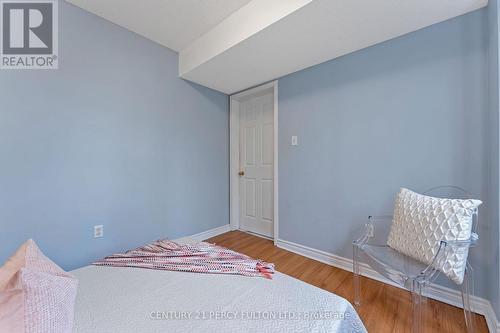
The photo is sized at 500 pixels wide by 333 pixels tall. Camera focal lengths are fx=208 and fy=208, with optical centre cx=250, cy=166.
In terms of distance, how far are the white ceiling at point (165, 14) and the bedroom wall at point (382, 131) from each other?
3.41ft

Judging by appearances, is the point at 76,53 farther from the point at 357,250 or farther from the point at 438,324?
the point at 438,324

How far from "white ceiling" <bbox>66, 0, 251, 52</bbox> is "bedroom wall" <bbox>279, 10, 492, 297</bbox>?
1040mm

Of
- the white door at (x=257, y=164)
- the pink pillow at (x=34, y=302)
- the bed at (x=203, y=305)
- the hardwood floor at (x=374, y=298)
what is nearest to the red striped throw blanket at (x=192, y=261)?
the bed at (x=203, y=305)

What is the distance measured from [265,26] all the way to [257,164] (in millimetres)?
1805

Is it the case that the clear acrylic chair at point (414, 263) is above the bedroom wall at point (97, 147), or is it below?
below

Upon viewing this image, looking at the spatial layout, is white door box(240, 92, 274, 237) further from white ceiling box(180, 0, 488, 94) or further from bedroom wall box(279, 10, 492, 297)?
white ceiling box(180, 0, 488, 94)

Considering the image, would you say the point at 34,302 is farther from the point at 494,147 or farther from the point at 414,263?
the point at 494,147

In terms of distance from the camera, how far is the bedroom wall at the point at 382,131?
4.81 ft

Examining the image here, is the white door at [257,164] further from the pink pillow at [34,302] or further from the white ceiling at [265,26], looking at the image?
the pink pillow at [34,302]

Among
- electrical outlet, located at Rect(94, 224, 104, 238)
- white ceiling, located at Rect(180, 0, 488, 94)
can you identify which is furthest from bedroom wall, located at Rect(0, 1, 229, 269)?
white ceiling, located at Rect(180, 0, 488, 94)

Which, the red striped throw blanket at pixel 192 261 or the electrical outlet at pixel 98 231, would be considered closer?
the red striped throw blanket at pixel 192 261

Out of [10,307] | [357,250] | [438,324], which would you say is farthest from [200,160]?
[438,324]

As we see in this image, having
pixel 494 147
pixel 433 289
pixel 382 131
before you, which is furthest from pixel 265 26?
pixel 433 289
